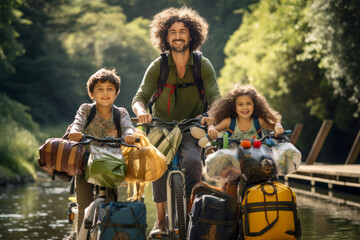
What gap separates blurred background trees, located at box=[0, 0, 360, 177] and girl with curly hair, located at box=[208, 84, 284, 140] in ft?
1.40

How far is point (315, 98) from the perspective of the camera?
1249 inches

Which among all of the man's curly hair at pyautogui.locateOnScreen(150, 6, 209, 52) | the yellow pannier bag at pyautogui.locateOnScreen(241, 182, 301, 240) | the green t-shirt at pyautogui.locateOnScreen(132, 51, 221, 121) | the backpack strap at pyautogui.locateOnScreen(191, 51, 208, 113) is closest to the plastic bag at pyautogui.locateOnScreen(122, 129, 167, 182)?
the yellow pannier bag at pyautogui.locateOnScreen(241, 182, 301, 240)

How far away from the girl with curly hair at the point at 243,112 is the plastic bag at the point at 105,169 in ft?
4.58

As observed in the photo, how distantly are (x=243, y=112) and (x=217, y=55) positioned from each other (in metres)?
63.7

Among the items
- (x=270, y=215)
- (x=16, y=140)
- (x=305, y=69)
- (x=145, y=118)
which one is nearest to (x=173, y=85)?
(x=145, y=118)

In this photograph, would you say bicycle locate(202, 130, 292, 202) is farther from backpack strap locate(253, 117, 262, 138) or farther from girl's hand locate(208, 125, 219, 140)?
backpack strap locate(253, 117, 262, 138)

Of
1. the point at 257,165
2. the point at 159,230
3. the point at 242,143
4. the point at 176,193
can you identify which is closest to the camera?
the point at 257,165

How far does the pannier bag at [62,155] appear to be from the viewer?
19.4 feet

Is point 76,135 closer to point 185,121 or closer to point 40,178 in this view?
point 185,121

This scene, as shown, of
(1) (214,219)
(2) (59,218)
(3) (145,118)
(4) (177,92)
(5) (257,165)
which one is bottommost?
(2) (59,218)

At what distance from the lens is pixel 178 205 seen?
667cm

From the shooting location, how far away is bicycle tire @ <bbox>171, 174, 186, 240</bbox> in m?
6.66

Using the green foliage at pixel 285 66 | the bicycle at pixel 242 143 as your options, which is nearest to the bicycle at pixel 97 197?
the bicycle at pixel 242 143

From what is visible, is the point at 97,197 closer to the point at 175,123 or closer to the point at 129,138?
the point at 129,138
